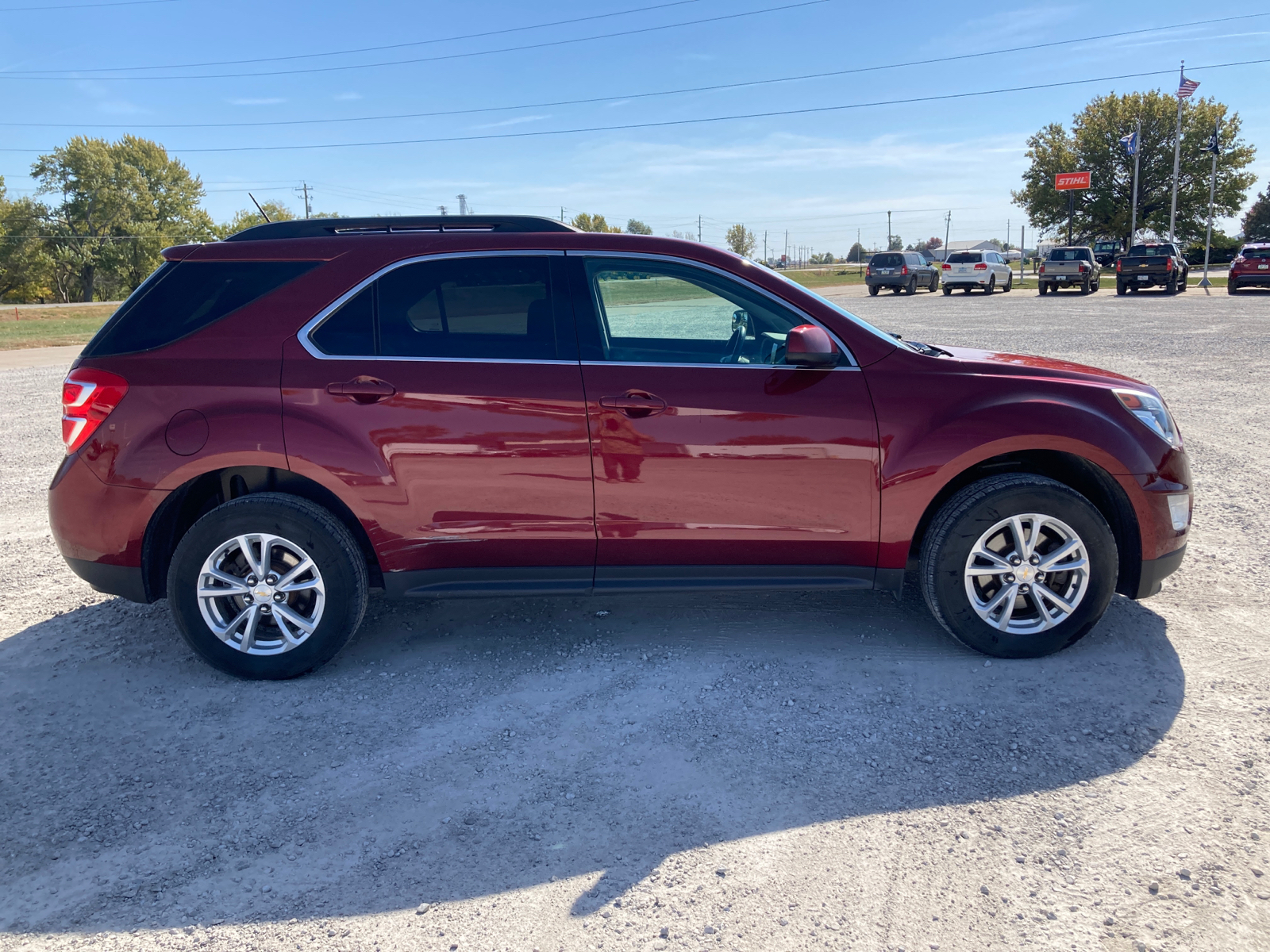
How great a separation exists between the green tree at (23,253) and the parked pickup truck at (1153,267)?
8667 centimetres

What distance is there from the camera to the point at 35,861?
2.66 m

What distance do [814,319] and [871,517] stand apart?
883mm

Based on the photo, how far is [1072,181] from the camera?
7306 centimetres

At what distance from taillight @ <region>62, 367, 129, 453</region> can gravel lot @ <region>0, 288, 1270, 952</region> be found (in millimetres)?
1080

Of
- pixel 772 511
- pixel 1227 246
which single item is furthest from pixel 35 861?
pixel 1227 246

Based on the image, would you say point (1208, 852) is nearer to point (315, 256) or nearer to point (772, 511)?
point (772, 511)

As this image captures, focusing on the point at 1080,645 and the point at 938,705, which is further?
the point at 1080,645

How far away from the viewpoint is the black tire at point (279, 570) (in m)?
3.70

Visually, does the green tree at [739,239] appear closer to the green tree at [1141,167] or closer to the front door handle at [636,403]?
the green tree at [1141,167]

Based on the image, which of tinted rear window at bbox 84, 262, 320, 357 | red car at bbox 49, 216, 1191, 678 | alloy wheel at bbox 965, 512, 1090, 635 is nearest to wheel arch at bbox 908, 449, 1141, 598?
red car at bbox 49, 216, 1191, 678

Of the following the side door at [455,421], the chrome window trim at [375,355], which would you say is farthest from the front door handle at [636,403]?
the chrome window trim at [375,355]

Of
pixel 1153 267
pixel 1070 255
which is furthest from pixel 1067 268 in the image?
pixel 1153 267

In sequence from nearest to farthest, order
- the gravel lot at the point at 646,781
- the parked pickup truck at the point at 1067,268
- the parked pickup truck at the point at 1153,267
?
1. the gravel lot at the point at 646,781
2. the parked pickup truck at the point at 1153,267
3. the parked pickup truck at the point at 1067,268

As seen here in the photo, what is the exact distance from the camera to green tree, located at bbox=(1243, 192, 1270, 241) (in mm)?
79688
